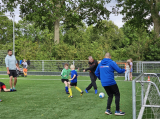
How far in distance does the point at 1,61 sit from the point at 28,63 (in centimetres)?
366

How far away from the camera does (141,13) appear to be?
1188 inches

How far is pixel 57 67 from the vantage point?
26.0 m

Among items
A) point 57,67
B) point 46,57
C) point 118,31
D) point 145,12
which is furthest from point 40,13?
point 118,31

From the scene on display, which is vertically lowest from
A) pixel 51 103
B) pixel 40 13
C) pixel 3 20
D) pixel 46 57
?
pixel 51 103

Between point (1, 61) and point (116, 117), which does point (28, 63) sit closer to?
point (1, 61)

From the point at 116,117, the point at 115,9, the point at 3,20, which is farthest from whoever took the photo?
the point at 3,20

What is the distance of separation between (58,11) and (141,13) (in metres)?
10.3

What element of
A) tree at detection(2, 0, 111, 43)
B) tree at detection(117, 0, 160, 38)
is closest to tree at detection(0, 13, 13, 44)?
tree at detection(2, 0, 111, 43)

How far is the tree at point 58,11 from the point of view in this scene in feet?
94.8

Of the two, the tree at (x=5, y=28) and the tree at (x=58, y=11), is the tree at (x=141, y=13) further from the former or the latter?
the tree at (x=5, y=28)

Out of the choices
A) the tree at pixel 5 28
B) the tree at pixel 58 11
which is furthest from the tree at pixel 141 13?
the tree at pixel 5 28

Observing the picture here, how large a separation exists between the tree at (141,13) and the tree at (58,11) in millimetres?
2808

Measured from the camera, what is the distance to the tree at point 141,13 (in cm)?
2794

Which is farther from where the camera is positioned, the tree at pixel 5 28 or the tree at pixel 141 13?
the tree at pixel 5 28
